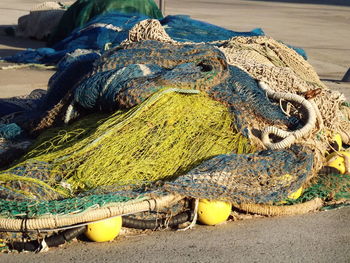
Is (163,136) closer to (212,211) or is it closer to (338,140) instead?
(212,211)

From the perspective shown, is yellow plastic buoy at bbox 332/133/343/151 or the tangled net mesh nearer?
the tangled net mesh

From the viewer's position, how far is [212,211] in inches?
148

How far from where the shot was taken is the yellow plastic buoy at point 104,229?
3510 mm

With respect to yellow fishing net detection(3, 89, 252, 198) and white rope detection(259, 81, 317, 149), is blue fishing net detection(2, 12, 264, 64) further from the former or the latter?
yellow fishing net detection(3, 89, 252, 198)

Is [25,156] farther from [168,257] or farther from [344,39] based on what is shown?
[344,39]

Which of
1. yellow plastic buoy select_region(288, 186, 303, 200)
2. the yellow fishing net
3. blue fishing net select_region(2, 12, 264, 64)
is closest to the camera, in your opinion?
the yellow fishing net

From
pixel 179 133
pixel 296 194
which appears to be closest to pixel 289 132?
pixel 296 194

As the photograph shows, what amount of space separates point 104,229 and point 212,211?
0.64 metres

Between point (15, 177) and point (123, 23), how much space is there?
6.30 metres

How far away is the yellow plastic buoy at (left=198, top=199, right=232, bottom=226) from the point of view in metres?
3.76

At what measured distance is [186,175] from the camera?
3785mm

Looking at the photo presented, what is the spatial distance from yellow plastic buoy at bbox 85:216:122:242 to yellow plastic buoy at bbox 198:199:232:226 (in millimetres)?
490

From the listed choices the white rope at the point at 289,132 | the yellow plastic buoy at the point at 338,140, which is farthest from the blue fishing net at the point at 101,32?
the white rope at the point at 289,132

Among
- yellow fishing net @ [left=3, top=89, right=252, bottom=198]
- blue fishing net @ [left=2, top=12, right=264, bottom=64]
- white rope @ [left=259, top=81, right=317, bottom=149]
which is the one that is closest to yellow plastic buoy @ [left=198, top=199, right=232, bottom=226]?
yellow fishing net @ [left=3, top=89, right=252, bottom=198]
